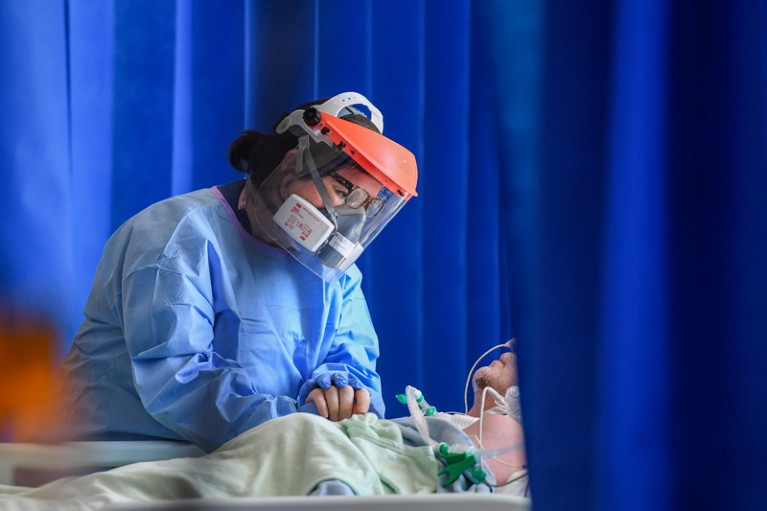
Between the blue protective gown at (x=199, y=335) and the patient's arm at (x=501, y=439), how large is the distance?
278 millimetres

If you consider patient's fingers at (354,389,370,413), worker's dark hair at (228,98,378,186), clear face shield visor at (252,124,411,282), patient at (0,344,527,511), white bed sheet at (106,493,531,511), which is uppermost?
worker's dark hair at (228,98,378,186)

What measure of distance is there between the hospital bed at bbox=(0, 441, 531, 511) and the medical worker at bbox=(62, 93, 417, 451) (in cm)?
10

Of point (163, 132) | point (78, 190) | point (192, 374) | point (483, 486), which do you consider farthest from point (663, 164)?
point (163, 132)

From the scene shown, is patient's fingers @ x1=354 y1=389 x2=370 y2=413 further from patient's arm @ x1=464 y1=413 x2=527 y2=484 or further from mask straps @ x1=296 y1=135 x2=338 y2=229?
mask straps @ x1=296 y1=135 x2=338 y2=229

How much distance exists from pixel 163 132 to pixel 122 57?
0.19 metres

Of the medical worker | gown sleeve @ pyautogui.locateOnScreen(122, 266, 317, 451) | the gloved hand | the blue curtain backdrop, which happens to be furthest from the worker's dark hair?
the blue curtain backdrop

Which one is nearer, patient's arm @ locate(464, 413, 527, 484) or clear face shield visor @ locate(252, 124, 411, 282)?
patient's arm @ locate(464, 413, 527, 484)

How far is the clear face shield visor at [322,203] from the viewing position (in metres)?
1.60

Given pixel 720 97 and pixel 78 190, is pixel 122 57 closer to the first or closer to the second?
pixel 78 190

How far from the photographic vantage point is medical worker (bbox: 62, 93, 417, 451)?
1422 millimetres

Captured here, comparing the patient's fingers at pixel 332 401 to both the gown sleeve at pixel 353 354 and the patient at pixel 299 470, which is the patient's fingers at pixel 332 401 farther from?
the patient at pixel 299 470

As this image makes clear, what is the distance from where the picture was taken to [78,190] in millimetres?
1686

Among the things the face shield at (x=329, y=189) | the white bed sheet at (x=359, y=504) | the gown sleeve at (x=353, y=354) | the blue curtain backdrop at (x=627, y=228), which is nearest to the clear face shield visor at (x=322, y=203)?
the face shield at (x=329, y=189)

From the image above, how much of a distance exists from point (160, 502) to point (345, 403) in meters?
A: 0.68
